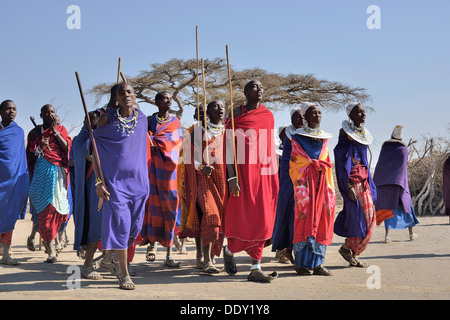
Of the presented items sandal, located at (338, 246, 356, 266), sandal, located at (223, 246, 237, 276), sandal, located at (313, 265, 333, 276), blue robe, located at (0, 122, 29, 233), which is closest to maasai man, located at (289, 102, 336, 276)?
sandal, located at (313, 265, 333, 276)

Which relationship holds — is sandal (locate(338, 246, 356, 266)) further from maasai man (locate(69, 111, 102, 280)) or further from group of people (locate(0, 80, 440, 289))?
maasai man (locate(69, 111, 102, 280))

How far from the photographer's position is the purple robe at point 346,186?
7695 millimetres

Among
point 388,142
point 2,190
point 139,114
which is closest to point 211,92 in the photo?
point 388,142

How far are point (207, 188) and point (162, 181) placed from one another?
785 mm

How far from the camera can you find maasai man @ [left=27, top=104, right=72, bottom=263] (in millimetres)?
8578

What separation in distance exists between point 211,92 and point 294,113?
23.3 m

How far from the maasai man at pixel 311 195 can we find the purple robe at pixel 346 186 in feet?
1.37

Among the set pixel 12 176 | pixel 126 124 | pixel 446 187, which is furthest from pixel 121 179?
pixel 446 187

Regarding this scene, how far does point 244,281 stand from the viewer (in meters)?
6.69

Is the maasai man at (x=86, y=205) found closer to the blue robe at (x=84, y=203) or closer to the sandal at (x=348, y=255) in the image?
the blue robe at (x=84, y=203)

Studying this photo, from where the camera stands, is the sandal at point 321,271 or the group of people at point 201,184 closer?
the group of people at point 201,184

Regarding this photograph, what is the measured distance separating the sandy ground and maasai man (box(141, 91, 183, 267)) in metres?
0.54

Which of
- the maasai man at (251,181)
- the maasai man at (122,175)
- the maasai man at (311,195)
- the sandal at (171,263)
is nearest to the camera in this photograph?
the maasai man at (122,175)

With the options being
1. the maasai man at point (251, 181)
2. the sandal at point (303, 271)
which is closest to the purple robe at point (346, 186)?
the sandal at point (303, 271)
